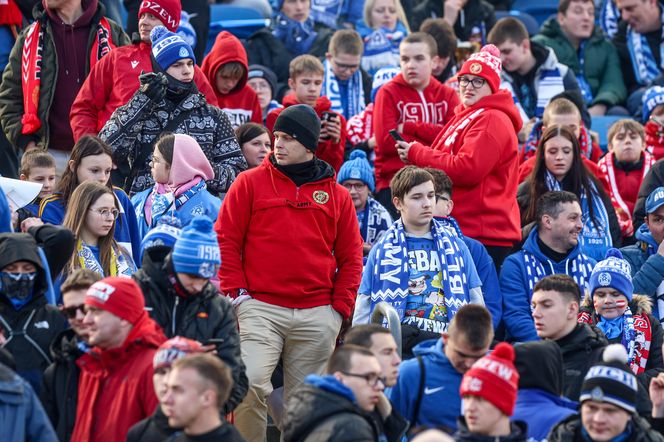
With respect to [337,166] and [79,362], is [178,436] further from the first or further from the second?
[337,166]

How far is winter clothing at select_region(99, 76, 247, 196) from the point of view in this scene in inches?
381

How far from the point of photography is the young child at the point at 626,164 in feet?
38.8

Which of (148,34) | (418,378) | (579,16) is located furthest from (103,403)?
(579,16)

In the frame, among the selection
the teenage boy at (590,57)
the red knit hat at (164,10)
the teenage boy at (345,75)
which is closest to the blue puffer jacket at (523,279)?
the red knit hat at (164,10)

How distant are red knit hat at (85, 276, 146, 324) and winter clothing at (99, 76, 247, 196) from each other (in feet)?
9.21

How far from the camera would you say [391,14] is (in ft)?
46.0

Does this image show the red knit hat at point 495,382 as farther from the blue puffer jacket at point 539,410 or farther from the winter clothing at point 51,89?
the winter clothing at point 51,89

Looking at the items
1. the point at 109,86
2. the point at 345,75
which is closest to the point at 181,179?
the point at 109,86

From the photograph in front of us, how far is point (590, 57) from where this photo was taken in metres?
15.0

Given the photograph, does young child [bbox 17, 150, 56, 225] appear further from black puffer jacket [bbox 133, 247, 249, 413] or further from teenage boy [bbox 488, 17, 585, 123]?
teenage boy [bbox 488, 17, 585, 123]

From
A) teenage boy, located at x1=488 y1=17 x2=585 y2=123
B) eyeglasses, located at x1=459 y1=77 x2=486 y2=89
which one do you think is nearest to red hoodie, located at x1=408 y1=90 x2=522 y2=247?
eyeglasses, located at x1=459 y1=77 x2=486 y2=89

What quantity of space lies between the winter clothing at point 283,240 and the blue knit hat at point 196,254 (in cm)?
131

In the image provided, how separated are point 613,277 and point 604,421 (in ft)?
7.10

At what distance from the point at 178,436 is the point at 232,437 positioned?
0.81 ft
